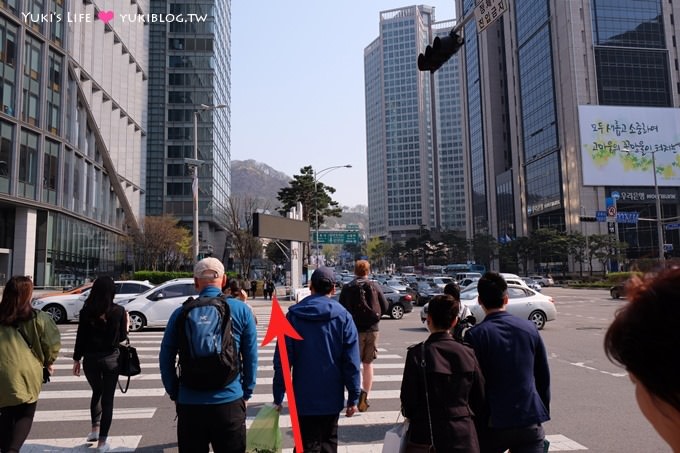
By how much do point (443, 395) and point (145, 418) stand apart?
16.8 feet

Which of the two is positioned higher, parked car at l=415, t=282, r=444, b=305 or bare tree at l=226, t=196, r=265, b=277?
bare tree at l=226, t=196, r=265, b=277

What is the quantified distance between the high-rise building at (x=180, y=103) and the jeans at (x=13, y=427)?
67308 millimetres

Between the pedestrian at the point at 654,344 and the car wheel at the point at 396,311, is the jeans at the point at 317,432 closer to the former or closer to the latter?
the pedestrian at the point at 654,344

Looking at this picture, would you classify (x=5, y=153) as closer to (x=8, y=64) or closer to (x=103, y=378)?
(x=8, y=64)

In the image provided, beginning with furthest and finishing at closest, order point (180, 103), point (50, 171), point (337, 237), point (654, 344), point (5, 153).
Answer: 1. point (180, 103)
2. point (337, 237)
3. point (50, 171)
4. point (5, 153)
5. point (654, 344)

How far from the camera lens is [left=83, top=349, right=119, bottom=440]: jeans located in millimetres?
5367

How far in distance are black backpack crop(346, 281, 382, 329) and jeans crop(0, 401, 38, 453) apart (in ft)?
14.0

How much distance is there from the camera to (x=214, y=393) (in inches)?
133

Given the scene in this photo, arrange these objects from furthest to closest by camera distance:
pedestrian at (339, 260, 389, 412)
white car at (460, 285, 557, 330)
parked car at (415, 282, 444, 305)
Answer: parked car at (415, 282, 444, 305)
white car at (460, 285, 557, 330)
pedestrian at (339, 260, 389, 412)

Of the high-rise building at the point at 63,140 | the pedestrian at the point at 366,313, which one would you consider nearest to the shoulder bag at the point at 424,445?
the pedestrian at the point at 366,313

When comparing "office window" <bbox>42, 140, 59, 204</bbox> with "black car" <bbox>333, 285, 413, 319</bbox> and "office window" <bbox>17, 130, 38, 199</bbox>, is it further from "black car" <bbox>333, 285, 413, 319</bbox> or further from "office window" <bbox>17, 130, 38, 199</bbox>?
"black car" <bbox>333, 285, 413, 319</bbox>

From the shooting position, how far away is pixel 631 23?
76875mm

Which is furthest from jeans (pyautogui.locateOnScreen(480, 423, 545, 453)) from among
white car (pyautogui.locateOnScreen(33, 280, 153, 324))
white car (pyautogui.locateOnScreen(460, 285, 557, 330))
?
white car (pyautogui.locateOnScreen(33, 280, 153, 324))

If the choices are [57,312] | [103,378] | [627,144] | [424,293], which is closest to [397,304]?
[424,293]
